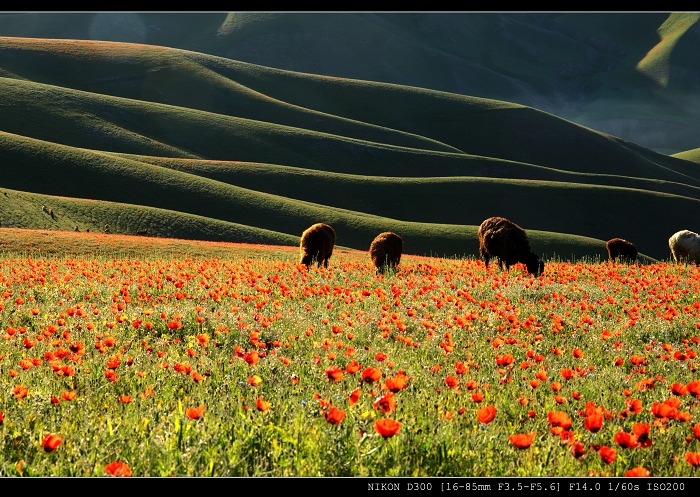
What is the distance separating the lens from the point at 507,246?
2006 cm

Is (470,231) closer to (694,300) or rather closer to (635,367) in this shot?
(694,300)

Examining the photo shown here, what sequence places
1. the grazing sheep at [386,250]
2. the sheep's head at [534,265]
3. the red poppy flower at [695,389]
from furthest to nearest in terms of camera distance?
the grazing sheep at [386,250], the sheep's head at [534,265], the red poppy flower at [695,389]

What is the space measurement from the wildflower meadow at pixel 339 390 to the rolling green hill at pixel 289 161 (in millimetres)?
47598

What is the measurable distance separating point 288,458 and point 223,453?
45 cm

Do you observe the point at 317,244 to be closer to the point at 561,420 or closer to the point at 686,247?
the point at 686,247

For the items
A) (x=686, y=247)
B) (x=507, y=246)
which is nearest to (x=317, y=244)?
(x=507, y=246)

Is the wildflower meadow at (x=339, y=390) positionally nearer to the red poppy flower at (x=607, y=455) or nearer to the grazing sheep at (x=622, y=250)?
the red poppy flower at (x=607, y=455)

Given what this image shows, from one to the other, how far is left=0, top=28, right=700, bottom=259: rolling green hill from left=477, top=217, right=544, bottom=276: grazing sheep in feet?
138

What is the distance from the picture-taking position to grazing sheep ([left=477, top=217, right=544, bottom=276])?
19500mm

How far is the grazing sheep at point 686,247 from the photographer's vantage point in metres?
26.2

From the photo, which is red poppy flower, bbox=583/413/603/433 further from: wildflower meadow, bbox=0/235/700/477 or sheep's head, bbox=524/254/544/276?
sheep's head, bbox=524/254/544/276

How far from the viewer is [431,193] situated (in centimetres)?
10188

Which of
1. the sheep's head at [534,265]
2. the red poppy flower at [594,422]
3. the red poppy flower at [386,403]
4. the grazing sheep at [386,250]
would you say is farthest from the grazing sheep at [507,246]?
the red poppy flower at [386,403]

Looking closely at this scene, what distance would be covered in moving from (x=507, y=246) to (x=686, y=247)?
11.4m
